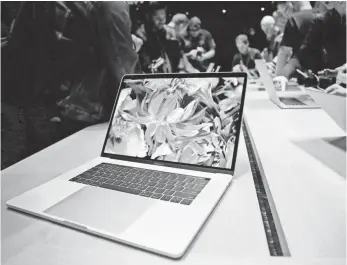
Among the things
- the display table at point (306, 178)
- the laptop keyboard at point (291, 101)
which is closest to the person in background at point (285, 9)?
the laptop keyboard at point (291, 101)

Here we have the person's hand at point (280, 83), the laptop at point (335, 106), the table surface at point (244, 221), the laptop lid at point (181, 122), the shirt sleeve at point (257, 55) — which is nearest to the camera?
the table surface at point (244, 221)

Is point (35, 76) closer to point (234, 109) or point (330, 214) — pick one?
point (234, 109)

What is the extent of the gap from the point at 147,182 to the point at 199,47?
1.73m

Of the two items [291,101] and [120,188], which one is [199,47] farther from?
[120,188]

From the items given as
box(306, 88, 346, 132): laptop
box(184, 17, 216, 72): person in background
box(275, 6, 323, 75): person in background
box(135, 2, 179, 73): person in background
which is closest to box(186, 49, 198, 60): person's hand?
box(184, 17, 216, 72): person in background

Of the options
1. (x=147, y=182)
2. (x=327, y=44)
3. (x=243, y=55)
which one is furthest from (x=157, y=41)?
(x=147, y=182)

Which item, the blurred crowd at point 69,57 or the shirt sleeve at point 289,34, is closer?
the blurred crowd at point 69,57

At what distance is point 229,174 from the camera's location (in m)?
0.60

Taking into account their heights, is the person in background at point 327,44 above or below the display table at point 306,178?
above

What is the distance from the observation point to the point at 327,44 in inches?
67.6

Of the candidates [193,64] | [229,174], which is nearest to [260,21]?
[193,64]

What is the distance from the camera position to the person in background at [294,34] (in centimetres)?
184

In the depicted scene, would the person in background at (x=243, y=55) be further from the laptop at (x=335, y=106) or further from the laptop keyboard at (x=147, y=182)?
the laptop keyboard at (x=147, y=182)

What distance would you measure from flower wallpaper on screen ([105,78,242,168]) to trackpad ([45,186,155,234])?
0.19m
